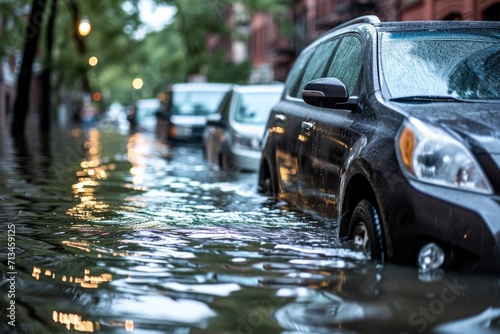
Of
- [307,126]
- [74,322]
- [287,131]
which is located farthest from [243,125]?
[74,322]

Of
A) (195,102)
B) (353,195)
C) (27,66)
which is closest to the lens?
(353,195)

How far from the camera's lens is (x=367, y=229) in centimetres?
607

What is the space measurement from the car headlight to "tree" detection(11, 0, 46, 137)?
26.4 m

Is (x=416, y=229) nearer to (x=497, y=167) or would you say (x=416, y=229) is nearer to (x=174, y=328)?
(x=497, y=167)

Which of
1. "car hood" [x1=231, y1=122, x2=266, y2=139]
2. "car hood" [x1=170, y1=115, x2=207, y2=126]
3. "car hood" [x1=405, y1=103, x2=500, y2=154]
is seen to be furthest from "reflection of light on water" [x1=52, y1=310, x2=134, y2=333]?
"car hood" [x1=170, y1=115, x2=207, y2=126]

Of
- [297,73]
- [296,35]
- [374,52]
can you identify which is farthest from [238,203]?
[296,35]

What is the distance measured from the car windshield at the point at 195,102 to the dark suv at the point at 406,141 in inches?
721

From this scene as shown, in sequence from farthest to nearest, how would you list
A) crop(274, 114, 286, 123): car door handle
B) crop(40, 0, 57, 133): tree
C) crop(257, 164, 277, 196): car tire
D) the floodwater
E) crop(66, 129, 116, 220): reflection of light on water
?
crop(40, 0, 57, 133): tree → crop(257, 164, 277, 196): car tire → crop(274, 114, 286, 123): car door handle → crop(66, 129, 116, 220): reflection of light on water → the floodwater

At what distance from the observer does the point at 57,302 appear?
199 inches

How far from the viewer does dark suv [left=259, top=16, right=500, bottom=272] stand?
543cm

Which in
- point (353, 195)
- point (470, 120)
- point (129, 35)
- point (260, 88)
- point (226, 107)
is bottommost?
point (129, 35)

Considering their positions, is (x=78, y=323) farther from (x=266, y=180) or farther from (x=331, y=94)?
(x=266, y=180)

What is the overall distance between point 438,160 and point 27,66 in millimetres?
28446

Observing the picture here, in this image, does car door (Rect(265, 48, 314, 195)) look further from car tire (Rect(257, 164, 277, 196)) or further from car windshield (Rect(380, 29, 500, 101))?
car windshield (Rect(380, 29, 500, 101))
